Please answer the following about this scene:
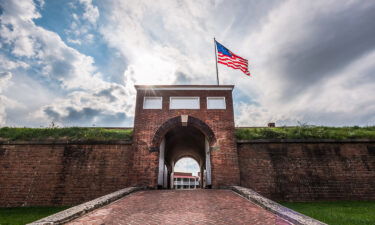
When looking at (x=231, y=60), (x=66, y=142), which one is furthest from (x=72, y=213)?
(x=231, y=60)

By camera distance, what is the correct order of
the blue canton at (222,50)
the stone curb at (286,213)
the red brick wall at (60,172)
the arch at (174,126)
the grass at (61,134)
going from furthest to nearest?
the blue canton at (222,50)
the grass at (61,134)
the arch at (174,126)
the red brick wall at (60,172)
the stone curb at (286,213)

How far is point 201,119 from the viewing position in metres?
11.1

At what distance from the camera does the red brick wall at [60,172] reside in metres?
9.53

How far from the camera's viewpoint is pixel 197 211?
17.6 ft

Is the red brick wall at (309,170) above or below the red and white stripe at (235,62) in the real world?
below

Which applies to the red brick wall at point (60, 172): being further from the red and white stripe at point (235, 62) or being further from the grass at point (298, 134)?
the red and white stripe at point (235, 62)

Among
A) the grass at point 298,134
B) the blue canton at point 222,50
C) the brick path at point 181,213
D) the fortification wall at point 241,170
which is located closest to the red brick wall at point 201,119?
the fortification wall at point 241,170

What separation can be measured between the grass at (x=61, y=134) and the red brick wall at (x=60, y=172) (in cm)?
43

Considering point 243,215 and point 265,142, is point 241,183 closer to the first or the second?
point 265,142

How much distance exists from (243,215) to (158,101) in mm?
8027

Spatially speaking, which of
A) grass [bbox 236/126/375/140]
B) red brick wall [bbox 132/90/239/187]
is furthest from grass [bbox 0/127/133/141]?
grass [bbox 236/126/375/140]

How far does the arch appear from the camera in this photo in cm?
1056

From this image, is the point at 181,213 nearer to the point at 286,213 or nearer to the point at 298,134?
the point at 286,213

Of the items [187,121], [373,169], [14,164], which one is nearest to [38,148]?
[14,164]
